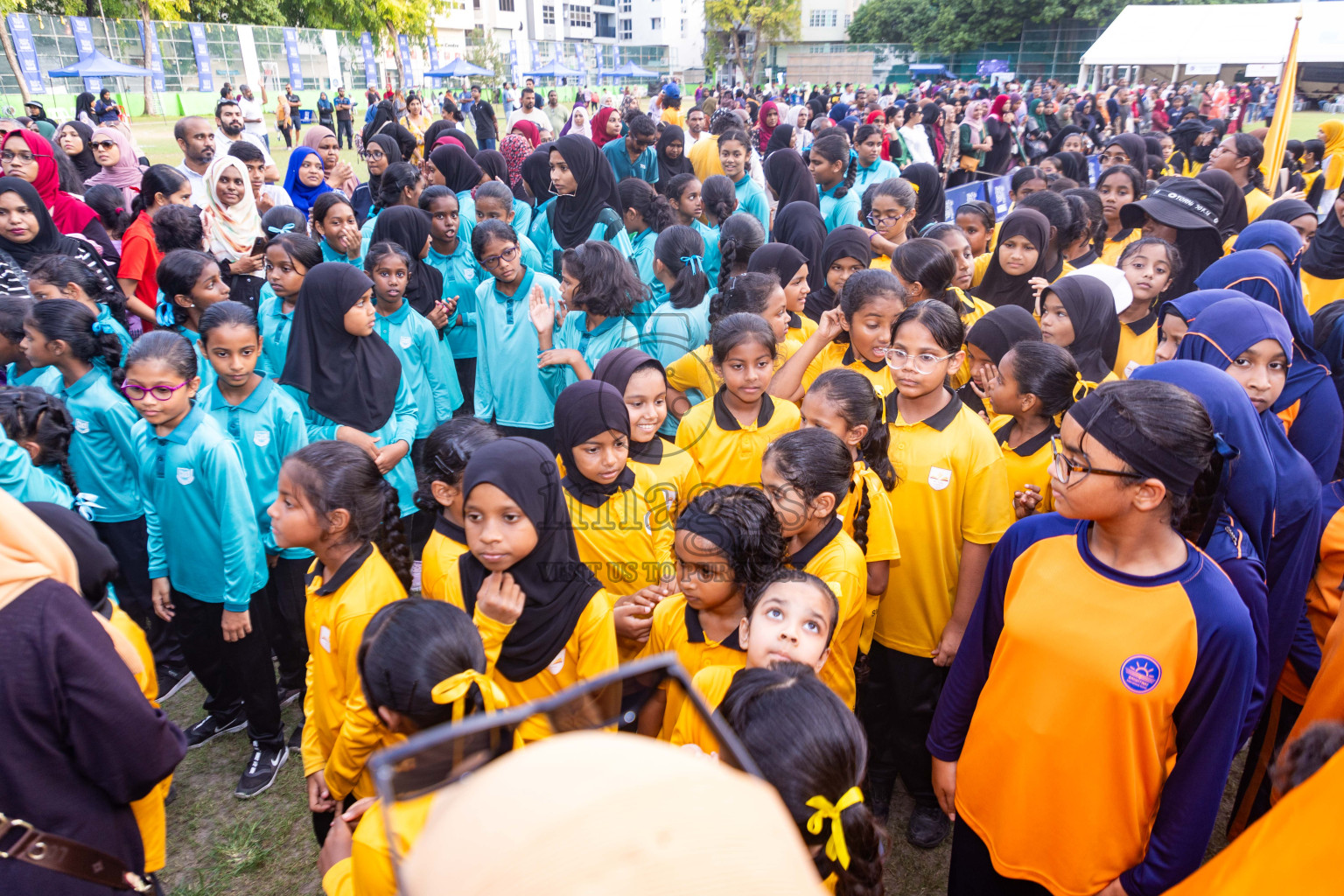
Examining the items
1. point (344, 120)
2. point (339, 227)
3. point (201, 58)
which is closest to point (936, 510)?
point (339, 227)

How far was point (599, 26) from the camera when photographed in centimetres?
7919

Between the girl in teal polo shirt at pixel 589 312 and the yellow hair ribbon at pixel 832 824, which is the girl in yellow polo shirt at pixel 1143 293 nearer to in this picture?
the girl in teal polo shirt at pixel 589 312

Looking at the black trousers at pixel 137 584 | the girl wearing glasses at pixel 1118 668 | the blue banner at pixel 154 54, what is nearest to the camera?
the girl wearing glasses at pixel 1118 668

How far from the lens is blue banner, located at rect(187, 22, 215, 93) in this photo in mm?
28453

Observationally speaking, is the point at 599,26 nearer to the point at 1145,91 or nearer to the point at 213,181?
the point at 1145,91

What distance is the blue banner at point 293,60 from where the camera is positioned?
103 feet

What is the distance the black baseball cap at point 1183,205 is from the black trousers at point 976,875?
4.11 m

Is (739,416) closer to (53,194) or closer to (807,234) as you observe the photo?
(807,234)

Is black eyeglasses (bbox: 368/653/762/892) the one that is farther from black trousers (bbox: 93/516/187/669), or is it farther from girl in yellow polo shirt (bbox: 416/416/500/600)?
black trousers (bbox: 93/516/187/669)

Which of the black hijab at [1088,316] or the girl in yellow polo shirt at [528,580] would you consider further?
the black hijab at [1088,316]

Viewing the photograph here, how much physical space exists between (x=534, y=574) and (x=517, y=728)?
1420 millimetres

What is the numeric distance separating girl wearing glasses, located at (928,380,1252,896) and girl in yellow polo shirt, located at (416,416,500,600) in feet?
5.72

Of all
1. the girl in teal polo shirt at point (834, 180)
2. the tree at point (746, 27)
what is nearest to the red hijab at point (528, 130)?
the girl in teal polo shirt at point (834, 180)

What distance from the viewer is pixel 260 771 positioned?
10.6 ft
